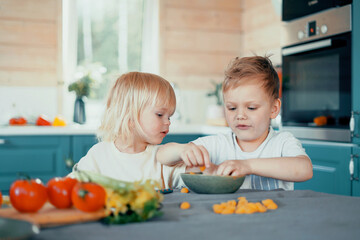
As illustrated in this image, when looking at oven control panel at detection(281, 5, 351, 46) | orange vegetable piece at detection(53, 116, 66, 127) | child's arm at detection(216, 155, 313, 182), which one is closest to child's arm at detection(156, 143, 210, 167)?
child's arm at detection(216, 155, 313, 182)

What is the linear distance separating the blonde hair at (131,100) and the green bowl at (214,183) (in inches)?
19.6

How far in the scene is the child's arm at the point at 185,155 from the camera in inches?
49.9

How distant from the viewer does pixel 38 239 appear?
65 centimetres

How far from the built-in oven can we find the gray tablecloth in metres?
1.52

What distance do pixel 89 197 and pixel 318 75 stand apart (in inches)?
83.4

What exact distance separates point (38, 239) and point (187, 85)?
3524mm

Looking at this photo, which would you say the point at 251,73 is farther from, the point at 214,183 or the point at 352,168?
the point at 352,168

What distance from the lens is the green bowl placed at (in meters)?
1.07

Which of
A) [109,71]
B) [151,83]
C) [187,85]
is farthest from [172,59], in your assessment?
[151,83]

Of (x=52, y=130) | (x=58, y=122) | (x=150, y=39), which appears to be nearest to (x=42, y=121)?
(x=58, y=122)

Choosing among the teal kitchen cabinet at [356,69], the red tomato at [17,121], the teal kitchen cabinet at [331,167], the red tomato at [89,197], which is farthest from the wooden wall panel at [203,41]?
the red tomato at [89,197]

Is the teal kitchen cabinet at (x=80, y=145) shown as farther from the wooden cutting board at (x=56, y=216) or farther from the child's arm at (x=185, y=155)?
the wooden cutting board at (x=56, y=216)

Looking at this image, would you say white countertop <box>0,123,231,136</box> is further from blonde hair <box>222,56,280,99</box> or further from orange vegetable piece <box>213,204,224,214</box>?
orange vegetable piece <box>213,204,224,214</box>

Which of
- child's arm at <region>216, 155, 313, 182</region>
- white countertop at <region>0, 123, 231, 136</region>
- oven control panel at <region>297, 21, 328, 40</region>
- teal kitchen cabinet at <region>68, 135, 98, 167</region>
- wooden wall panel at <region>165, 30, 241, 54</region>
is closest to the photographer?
child's arm at <region>216, 155, 313, 182</region>
